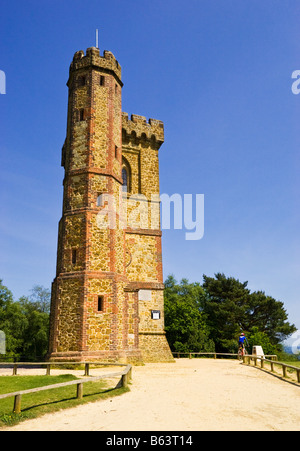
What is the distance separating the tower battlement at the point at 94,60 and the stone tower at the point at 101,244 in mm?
62

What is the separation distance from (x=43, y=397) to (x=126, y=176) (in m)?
17.1

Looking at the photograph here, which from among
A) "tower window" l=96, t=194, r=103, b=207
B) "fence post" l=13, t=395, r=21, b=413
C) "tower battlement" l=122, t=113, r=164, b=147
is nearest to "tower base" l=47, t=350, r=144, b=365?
"tower window" l=96, t=194, r=103, b=207

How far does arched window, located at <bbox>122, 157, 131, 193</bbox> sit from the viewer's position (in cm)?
2351

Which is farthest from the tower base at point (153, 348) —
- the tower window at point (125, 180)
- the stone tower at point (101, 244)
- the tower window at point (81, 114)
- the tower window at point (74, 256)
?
the tower window at point (81, 114)

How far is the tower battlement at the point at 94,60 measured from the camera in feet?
65.5

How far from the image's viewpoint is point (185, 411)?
7.19m

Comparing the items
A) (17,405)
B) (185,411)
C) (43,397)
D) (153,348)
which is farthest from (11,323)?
(185,411)

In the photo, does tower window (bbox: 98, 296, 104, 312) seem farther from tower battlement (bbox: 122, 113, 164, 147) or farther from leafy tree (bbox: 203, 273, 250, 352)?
leafy tree (bbox: 203, 273, 250, 352)

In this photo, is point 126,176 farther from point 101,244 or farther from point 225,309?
point 225,309

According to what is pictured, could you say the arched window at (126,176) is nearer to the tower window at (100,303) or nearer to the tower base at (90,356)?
the tower window at (100,303)

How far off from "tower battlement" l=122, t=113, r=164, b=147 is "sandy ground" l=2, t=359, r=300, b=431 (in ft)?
57.0

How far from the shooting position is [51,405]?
295 inches

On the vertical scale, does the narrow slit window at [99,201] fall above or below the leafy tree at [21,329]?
above
